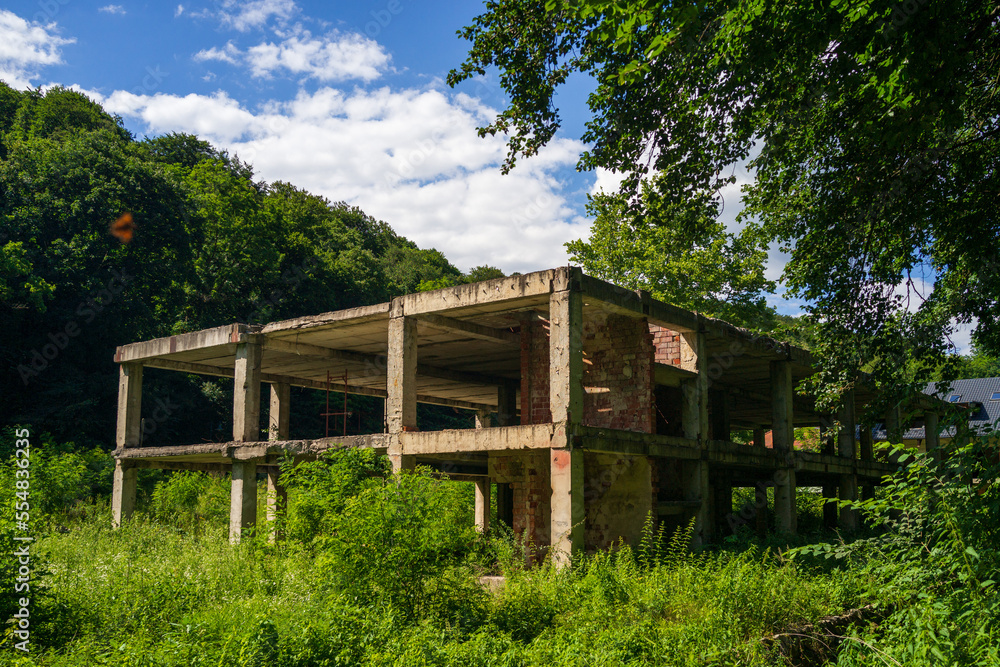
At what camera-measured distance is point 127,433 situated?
60.7ft

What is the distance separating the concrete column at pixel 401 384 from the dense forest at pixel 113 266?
566 inches

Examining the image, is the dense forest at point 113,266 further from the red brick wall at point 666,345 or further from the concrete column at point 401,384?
the red brick wall at point 666,345

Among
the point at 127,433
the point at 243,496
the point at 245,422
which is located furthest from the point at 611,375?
the point at 127,433

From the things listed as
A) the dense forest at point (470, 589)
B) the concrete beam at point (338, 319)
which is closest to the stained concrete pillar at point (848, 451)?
the dense forest at point (470, 589)

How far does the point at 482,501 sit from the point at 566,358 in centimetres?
1047

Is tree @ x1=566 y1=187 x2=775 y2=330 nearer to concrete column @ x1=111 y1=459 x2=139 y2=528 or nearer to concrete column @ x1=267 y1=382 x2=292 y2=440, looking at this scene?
concrete column @ x1=267 y1=382 x2=292 y2=440

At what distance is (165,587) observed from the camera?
912 centimetres

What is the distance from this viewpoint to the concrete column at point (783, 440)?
15867mm

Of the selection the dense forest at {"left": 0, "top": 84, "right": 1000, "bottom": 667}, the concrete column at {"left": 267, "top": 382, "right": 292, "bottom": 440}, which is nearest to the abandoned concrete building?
the concrete column at {"left": 267, "top": 382, "right": 292, "bottom": 440}

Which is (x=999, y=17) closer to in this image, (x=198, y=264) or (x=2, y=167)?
(x=2, y=167)

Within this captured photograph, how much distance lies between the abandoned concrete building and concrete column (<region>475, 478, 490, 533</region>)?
8.71 ft

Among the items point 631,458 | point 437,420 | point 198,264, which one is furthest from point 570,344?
point 437,420

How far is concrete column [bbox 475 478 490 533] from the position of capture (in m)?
19.9

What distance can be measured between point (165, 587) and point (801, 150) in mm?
9427
